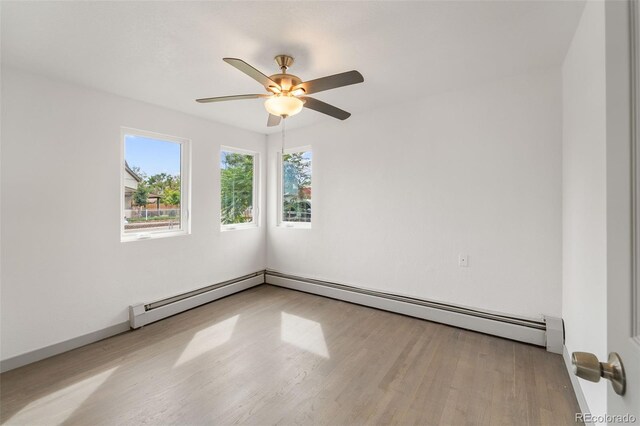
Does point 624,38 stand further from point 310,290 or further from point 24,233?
point 310,290

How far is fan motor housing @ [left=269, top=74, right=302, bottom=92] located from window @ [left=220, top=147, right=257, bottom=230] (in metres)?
2.34

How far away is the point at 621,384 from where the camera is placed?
0.54 metres

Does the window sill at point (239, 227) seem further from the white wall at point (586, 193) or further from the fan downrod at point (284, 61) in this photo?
the white wall at point (586, 193)

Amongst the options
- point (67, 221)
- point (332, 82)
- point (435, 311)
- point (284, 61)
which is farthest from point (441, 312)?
point (67, 221)

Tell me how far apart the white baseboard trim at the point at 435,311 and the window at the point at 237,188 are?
4.09 feet

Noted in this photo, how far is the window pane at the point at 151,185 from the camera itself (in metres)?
3.11

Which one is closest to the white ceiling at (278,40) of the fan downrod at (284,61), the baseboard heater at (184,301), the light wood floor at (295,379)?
the fan downrod at (284,61)

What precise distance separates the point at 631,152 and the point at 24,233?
11.8 ft

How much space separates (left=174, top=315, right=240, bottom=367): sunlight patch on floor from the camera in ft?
8.04

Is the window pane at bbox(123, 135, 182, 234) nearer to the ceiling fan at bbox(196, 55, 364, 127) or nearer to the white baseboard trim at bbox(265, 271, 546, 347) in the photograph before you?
the ceiling fan at bbox(196, 55, 364, 127)

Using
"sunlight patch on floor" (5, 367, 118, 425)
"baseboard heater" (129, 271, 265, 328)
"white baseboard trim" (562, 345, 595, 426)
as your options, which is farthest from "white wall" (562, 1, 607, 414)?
"baseboard heater" (129, 271, 265, 328)

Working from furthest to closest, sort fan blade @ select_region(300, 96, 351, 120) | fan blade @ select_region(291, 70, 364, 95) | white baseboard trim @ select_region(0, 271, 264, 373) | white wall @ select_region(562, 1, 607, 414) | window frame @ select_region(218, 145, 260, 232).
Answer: window frame @ select_region(218, 145, 260, 232) → white baseboard trim @ select_region(0, 271, 264, 373) → fan blade @ select_region(300, 96, 351, 120) → fan blade @ select_region(291, 70, 364, 95) → white wall @ select_region(562, 1, 607, 414)

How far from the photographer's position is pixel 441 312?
9.89ft

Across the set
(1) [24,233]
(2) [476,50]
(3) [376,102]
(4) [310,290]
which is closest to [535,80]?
(2) [476,50]
